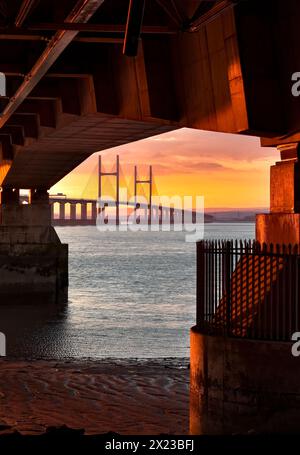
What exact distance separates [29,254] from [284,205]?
4576 cm

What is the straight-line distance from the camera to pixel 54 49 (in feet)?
49.0

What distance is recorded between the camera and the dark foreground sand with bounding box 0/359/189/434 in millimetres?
15102

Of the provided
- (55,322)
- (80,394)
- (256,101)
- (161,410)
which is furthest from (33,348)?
(256,101)

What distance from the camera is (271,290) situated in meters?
12.0

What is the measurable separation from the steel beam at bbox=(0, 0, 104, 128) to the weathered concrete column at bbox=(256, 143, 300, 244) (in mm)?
3832

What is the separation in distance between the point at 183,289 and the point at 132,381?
53.4 meters

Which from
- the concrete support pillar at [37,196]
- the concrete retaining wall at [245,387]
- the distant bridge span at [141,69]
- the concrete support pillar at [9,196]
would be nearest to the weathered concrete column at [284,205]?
the distant bridge span at [141,69]

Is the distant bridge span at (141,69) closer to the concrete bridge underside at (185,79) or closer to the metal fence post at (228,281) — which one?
the concrete bridge underside at (185,79)

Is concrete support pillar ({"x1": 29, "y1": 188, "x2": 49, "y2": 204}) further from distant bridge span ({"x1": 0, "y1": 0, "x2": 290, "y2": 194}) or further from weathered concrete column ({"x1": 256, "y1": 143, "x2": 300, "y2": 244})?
weathered concrete column ({"x1": 256, "y1": 143, "x2": 300, "y2": 244})

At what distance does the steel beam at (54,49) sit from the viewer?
1159 cm

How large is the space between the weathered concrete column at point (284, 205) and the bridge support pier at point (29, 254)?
44.3 m

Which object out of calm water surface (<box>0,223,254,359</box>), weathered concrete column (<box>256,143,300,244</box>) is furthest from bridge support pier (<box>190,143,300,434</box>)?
calm water surface (<box>0,223,254,359</box>)

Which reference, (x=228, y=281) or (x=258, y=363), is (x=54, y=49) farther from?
(x=258, y=363)

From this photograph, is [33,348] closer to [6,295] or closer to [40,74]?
[40,74]
